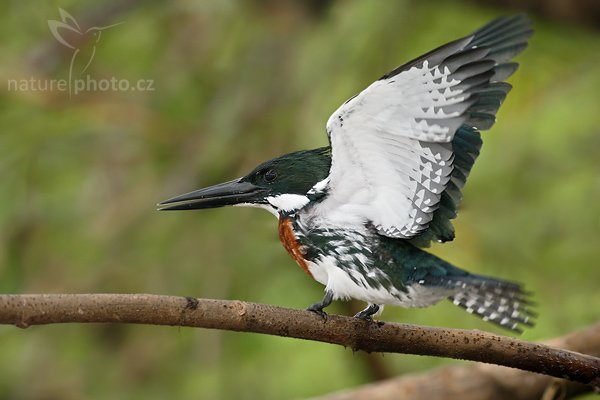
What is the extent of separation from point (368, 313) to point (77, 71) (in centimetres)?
263

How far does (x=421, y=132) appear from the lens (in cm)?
203

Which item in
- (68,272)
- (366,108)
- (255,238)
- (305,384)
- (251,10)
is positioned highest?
(251,10)

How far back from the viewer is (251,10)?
14.6 ft

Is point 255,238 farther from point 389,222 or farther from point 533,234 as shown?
point 389,222

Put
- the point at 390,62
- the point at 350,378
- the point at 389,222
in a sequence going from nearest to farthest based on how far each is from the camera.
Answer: the point at 389,222
the point at 390,62
the point at 350,378

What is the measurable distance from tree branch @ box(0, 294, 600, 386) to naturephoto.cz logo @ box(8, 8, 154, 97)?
245cm

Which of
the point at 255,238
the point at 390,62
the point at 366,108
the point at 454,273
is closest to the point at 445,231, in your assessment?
the point at 454,273

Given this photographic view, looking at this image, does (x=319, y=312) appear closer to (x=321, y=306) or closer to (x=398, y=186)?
(x=321, y=306)

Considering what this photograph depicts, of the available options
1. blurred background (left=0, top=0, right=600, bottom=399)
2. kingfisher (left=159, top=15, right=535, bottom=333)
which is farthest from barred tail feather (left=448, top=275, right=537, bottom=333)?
blurred background (left=0, top=0, right=600, bottom=399)

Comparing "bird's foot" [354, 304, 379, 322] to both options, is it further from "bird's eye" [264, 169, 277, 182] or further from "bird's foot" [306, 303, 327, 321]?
"bird's eye" [264, 169, 277, 182]

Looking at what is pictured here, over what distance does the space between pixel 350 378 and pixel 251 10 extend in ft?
5.81

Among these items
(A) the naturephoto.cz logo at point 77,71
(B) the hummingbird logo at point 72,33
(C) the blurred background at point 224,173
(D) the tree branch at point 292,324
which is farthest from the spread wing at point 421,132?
(B) the hummingbird logo at point 72,33

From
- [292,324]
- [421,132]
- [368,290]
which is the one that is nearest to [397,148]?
[421,132]

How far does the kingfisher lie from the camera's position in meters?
1.98
